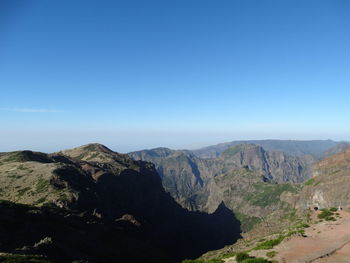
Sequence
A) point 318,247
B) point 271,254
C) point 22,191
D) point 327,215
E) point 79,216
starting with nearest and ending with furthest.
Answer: point 271,254 < point 318,247 < point 327,215 < point 79,216 < point 22,191

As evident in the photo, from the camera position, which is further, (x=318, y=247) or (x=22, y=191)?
(x=22, y=191)

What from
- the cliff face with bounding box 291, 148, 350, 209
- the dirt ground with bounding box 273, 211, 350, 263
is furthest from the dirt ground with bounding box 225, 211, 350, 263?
the cliff face with bounding box 291, 148, 350, 209

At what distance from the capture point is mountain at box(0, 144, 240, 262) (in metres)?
46.4

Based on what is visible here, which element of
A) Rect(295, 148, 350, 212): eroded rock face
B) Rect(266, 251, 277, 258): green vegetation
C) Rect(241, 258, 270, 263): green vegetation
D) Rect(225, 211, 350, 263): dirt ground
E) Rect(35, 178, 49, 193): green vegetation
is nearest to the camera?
Rect(225, 211, 350, 263): dirt ground

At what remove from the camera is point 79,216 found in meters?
70.2

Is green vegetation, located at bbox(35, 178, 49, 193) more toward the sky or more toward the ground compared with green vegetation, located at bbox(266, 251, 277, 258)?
more toward the ground

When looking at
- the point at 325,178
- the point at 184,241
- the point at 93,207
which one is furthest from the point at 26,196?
the point at 325,178

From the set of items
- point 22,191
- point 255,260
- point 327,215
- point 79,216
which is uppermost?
point 255,260

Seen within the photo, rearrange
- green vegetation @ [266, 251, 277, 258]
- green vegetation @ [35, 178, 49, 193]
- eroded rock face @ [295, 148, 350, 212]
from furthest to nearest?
eroded rock face @ [295, 148, 350, 212]
green vegetation @ [35, 178, 49, 193]
green vegetation @ [266, 251, 277, 258]

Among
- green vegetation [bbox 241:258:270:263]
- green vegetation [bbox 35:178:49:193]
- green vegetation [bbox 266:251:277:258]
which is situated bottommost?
green vegetation [bbox 35:178:49:193]

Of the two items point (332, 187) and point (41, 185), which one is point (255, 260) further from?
point (332, 187)

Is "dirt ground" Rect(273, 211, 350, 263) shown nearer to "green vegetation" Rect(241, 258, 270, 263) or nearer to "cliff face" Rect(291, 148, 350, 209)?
"green vegetation" Rect(241, 258, 270, 263)

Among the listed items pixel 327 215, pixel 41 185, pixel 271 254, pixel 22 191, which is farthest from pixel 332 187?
pixel 22 191

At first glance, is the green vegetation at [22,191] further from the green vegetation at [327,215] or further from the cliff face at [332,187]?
the cliff face at [332,187]
